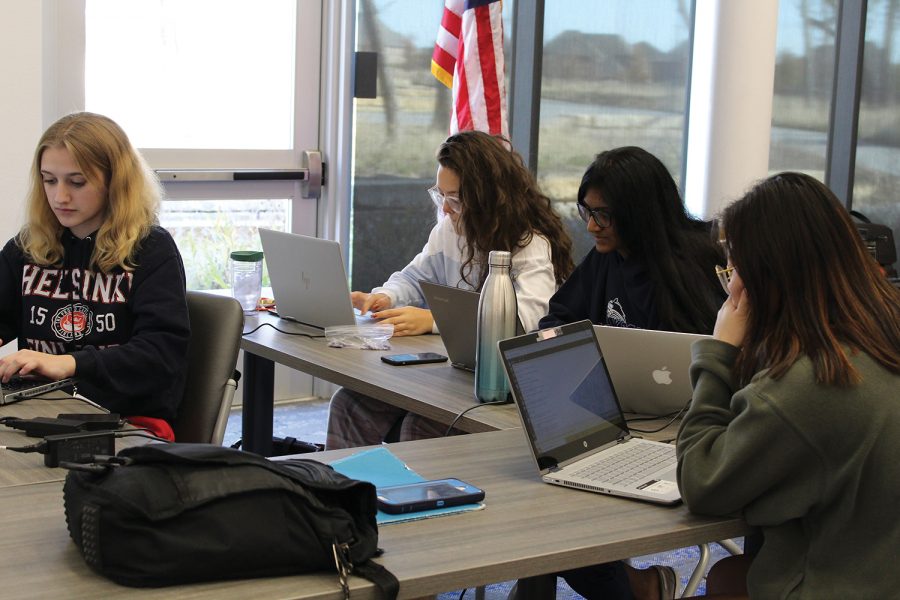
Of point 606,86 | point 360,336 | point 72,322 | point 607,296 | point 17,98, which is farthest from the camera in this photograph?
point 606,86

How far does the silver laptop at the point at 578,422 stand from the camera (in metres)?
1.81

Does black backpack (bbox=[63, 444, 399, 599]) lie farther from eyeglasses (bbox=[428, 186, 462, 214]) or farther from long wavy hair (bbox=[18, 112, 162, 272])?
eyeglasses (bbox=[428, 186, 462, 214])

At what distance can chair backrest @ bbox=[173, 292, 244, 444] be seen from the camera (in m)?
2.48

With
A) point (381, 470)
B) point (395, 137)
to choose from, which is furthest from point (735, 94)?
point (381, 470)

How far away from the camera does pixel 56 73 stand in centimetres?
404

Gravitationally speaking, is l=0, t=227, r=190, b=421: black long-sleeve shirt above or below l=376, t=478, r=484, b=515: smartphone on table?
above

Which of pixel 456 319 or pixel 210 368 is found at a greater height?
pixel 456 319

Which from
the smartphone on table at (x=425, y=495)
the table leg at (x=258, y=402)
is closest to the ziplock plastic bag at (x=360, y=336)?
the table leg at (x=258, y=402)

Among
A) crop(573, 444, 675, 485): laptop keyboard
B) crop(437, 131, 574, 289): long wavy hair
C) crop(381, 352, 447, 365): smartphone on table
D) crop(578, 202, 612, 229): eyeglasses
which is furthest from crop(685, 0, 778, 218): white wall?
crop(573, 444, 675, 485): laptop keyboard

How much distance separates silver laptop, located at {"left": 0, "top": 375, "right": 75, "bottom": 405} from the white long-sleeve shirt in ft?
3.95

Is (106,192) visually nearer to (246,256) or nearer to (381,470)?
(246,256)

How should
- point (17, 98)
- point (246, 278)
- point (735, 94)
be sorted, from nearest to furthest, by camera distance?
point (246, 278)
point (17, 98)
point (735, 94)

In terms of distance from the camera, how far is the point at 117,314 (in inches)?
97.2

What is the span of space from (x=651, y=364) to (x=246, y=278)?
160 centimetres
